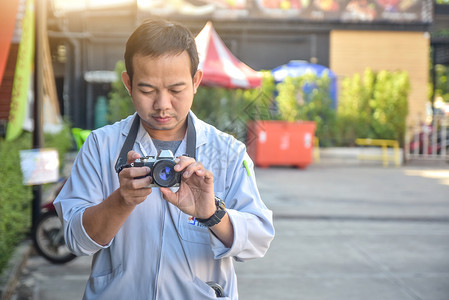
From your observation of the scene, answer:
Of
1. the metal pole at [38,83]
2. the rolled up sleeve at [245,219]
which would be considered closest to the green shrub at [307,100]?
the metal pole at [38,83]

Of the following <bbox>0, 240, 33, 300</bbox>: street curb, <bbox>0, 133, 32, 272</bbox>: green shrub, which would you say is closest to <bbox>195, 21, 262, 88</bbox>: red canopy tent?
<bbox>0, 240, 33, 300</bbox>: street curb

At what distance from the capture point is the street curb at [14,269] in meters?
4.80

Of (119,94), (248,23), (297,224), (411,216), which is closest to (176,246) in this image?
(297,224)

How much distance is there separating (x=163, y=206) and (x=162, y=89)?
0.36 metres

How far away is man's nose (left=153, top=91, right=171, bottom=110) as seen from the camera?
183 centimetres

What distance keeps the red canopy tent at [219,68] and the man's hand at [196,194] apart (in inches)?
412

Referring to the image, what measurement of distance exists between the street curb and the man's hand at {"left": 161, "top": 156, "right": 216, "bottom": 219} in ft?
10.9

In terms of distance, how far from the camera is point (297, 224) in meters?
8.61

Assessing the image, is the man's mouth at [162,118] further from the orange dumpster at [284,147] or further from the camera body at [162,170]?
the orange dumpster at [284,147]

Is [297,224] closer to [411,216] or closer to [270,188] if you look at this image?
[411,216]

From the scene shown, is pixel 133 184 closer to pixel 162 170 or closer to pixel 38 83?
pixel 162 170

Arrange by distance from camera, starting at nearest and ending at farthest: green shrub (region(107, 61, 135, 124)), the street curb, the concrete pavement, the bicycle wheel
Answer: the street curb < the concrete pavement < the bicycle wheel < green shrub (region(107, 61, 135, 124))

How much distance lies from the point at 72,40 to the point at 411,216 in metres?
14.2

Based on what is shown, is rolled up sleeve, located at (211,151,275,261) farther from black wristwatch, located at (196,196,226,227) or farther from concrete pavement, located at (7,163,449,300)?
concrete pavement, located at (7,163,449,300)
